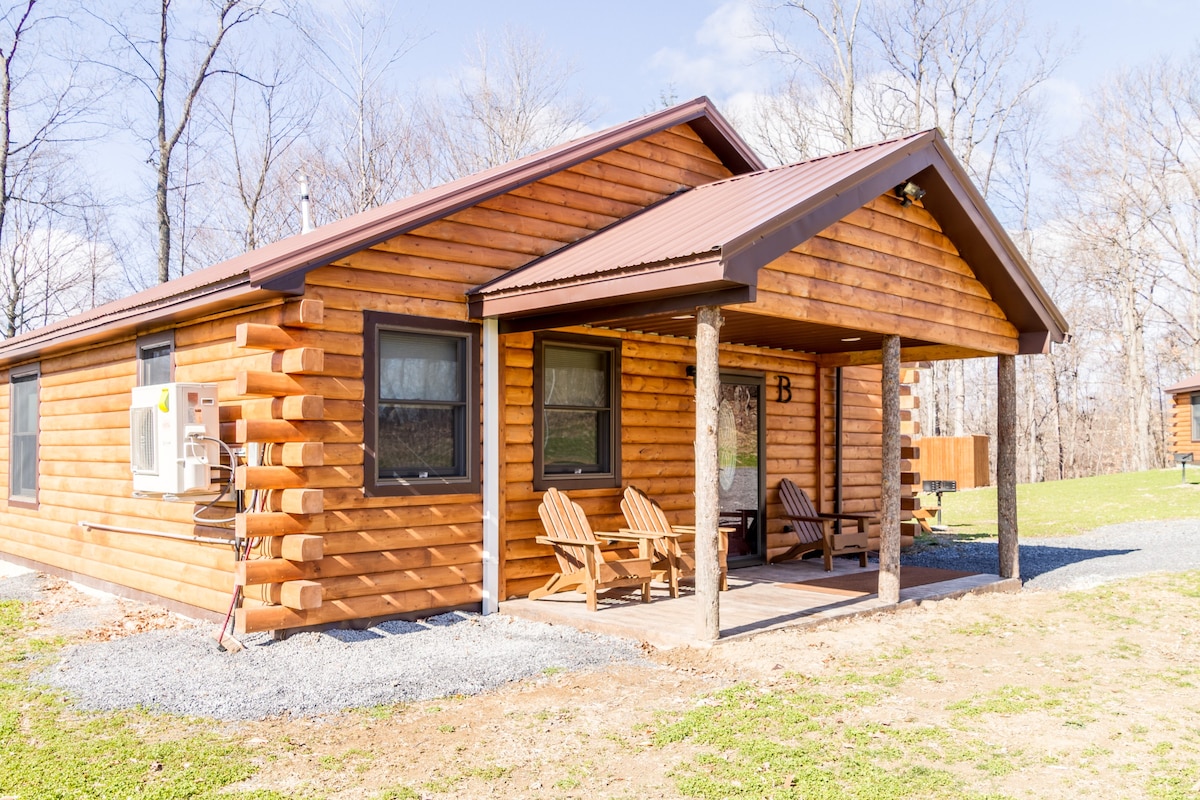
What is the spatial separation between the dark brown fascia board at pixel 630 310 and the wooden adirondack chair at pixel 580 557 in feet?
4.70

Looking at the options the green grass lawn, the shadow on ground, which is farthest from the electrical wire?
the green grass lawn

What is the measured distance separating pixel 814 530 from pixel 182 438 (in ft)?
21.8

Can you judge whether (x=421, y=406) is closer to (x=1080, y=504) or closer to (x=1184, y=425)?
(x=1080, y=504)

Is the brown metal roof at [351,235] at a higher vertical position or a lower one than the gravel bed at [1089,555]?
higher

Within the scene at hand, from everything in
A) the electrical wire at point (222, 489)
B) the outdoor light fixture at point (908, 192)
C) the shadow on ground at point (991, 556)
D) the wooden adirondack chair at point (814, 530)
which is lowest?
the shadow on ground at point (991, 556)

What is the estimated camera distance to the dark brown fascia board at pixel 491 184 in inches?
265

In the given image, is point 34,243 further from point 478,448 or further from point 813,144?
point 478,448

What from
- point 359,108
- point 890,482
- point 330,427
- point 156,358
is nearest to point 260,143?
point 359,108

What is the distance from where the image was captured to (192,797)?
404 centimetres

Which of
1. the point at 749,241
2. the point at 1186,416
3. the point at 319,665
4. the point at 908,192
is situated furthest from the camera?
the point at 1186,416

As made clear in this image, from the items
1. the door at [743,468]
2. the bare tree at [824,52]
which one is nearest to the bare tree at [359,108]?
the bare tree at [824,52]

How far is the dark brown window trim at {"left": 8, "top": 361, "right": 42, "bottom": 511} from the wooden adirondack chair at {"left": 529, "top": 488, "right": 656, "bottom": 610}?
711cm

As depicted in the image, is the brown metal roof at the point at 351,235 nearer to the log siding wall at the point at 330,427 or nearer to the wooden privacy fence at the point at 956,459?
the log siding wall at the point at 330,427

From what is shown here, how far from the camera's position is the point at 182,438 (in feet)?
24.2
